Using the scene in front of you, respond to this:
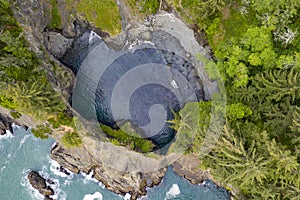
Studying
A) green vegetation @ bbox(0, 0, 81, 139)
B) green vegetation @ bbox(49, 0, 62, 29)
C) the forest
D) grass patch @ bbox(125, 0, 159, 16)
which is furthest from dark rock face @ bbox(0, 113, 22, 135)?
grass patch @ bbox(125, 0, 159, 16)

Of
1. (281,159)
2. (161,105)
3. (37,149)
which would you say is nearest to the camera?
(281,159)

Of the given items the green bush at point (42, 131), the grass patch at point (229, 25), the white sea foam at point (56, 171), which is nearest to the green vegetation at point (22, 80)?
the green bush at point (42, 131)

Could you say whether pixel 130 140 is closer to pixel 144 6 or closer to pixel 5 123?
pixel 144 6

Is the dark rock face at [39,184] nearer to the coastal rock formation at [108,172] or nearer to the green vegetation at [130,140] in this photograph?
the coastal rock formation at [108,172]

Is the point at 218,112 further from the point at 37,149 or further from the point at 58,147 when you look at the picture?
the point at 37,149

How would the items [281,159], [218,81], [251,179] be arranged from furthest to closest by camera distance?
Result: 1. [218,81]
2. [251,179]
3. [281,159]

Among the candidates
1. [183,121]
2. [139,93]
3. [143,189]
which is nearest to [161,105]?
[139,93]
